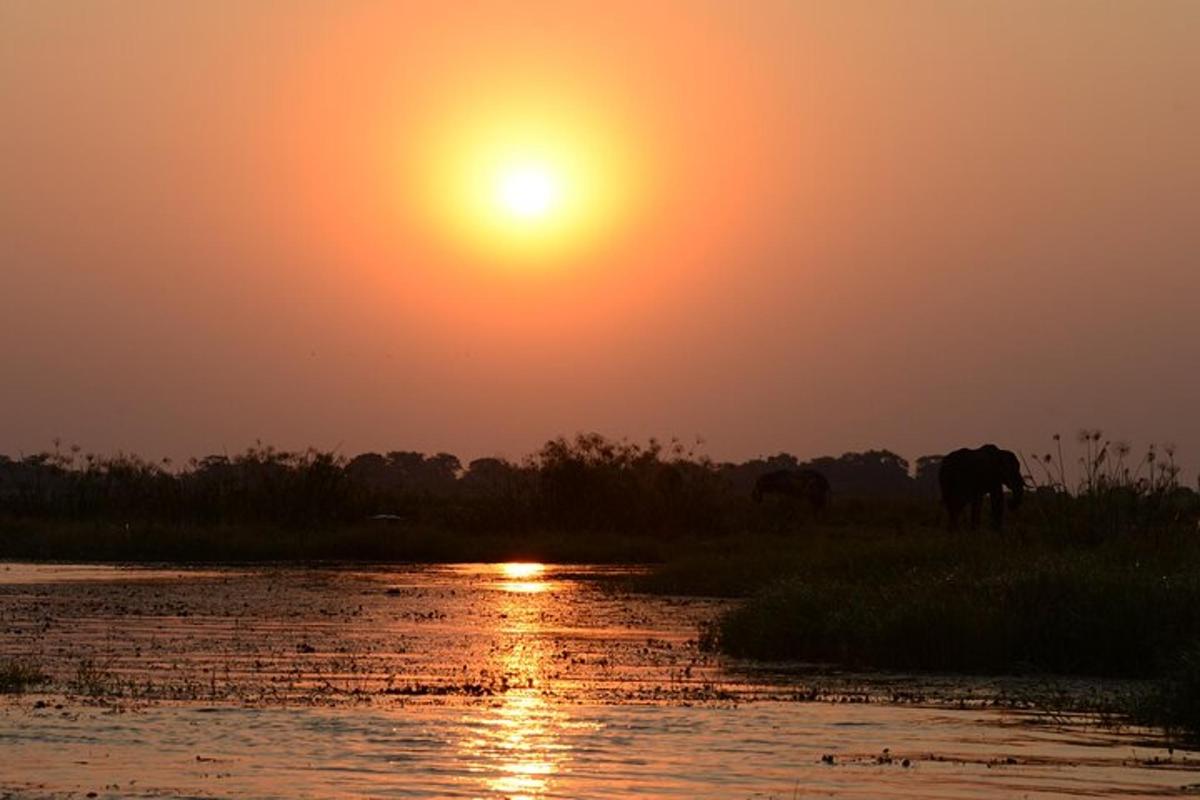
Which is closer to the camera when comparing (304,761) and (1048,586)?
(304,761)

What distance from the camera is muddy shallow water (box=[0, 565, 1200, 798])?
40.4 ft

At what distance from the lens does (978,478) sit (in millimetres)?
39062

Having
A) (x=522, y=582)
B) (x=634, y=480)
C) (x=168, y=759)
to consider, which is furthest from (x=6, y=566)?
(x=168, y=759)

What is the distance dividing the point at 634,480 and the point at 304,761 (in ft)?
128

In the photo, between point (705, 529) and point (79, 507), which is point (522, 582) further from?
point (79, 507)

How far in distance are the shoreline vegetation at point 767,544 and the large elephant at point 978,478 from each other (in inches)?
46.4

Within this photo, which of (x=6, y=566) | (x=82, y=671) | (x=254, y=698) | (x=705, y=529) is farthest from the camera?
(x=705, y=529)

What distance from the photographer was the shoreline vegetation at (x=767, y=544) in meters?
19.8

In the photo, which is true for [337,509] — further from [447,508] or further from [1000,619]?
[1000,619]

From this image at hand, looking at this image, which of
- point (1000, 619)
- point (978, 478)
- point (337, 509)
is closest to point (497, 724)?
point (1000, 619)

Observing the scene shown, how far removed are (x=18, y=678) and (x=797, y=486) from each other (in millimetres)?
45481

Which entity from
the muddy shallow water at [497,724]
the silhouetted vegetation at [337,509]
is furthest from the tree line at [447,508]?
the muddy shallow water at [497,724]

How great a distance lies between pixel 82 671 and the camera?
58.9ft

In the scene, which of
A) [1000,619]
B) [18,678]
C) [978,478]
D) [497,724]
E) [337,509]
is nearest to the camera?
[497,724]
